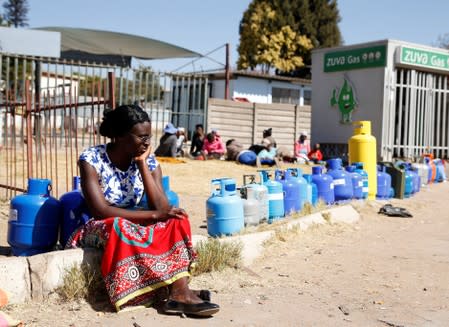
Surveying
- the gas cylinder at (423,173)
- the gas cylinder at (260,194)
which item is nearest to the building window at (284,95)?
the gas cylinder at (423,173)

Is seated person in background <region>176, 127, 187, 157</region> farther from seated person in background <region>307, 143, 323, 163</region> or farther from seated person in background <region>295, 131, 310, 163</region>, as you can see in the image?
seated person in background <region>307, 143, 323, 163</region>

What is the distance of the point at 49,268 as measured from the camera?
362cm

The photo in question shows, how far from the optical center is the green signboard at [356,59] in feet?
54.4

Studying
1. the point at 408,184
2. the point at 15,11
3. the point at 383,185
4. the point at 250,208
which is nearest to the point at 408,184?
the point at 408,184

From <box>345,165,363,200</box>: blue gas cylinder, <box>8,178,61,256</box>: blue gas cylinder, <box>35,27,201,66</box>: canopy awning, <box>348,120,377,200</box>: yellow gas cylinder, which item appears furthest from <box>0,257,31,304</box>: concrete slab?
<box>35,27,201,66</box>: canopy awning

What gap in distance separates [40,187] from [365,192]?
535 cm

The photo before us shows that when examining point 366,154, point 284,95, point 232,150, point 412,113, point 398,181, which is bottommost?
point 398,181

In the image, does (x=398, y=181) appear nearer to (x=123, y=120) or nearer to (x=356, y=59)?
(x=123, y=120)

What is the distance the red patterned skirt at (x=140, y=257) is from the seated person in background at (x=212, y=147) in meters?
11.8

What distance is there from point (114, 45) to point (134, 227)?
19887mm

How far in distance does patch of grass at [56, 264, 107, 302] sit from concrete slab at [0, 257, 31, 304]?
0.66 feet

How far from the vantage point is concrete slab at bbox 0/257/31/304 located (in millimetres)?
3479

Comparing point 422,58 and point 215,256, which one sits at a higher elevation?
point 422,58

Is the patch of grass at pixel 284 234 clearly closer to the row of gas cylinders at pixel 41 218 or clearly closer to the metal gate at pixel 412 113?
the row of gas cylinders at pixel 41 218
